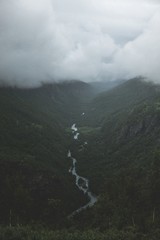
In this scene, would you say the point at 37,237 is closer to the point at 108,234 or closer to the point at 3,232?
the point at 3,232

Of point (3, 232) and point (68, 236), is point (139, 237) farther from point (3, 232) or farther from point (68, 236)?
point (3, 232)

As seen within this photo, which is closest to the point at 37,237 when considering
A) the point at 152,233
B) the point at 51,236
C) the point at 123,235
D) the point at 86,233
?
the point at 51,236

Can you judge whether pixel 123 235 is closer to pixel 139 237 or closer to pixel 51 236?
pixel 139 237

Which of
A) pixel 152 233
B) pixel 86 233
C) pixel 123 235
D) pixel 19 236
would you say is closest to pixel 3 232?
pixel 19 236

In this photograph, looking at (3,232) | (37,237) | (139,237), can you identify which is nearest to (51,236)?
(37,237)

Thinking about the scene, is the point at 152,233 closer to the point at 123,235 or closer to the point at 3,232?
the point at 123,235

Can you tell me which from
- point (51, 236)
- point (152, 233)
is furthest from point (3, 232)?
point (152, 233)
